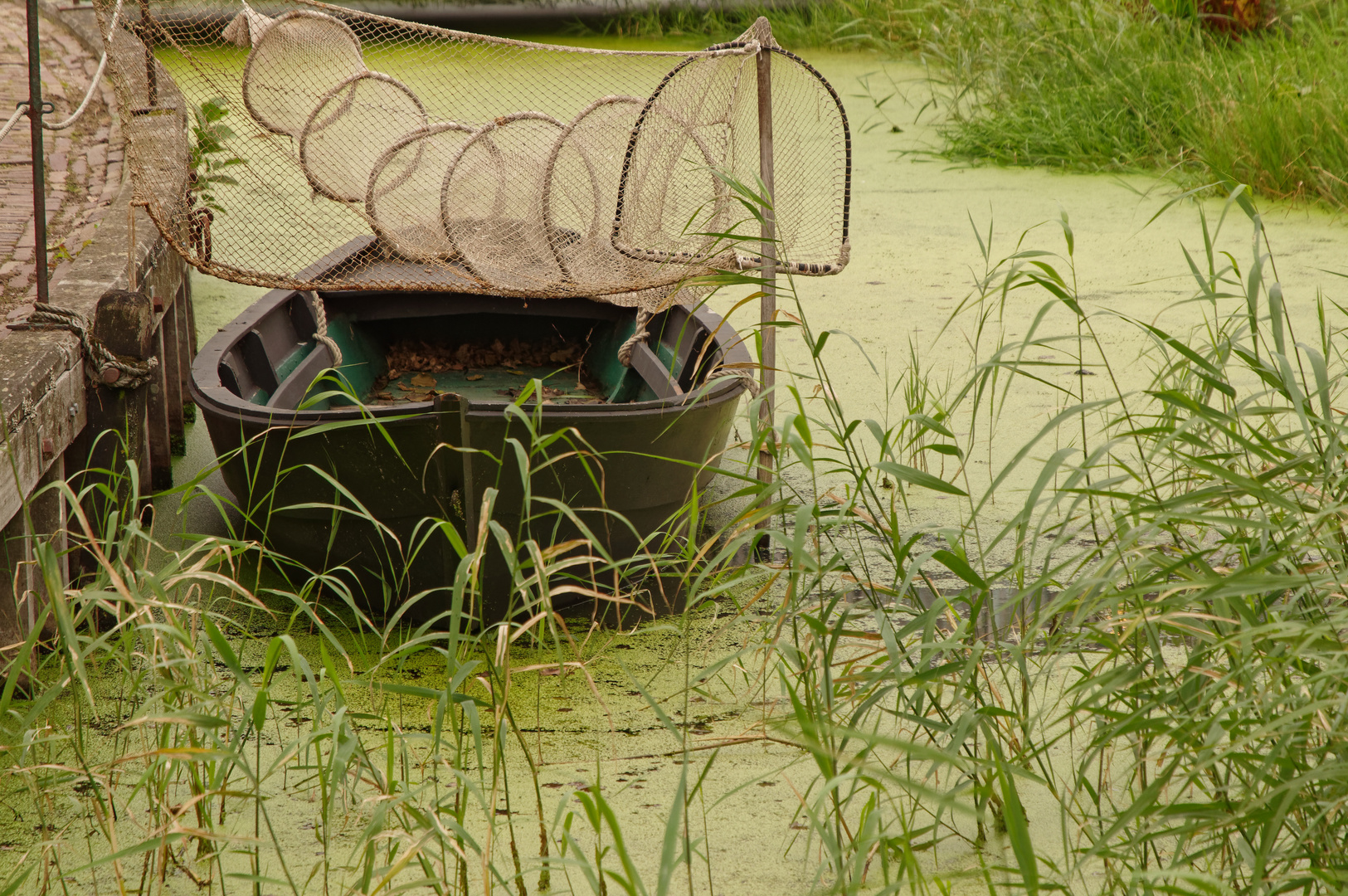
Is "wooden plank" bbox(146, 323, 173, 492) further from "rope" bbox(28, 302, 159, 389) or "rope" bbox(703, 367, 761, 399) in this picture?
"rope" bbox(703, 367, 761, 399)

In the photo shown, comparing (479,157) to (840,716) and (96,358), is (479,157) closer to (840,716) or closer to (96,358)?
(96,358)

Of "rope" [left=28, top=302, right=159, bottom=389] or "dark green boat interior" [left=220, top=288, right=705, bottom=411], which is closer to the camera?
"rope" [left=28, top=302, right=159, bottom=389]

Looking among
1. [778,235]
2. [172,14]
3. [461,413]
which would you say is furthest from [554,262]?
[172,14]

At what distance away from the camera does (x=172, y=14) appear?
384 centimetres

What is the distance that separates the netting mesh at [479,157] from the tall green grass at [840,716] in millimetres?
690

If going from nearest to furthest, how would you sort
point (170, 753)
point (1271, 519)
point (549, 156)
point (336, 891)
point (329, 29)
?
point (170, 753) < point (1271, 519) < point (336, 891) < point (549, 156) < point (329, 29)

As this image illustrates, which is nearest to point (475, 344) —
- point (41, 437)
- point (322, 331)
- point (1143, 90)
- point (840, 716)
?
point (322, 331)

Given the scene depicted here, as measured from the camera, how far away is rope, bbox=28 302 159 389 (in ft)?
8.84

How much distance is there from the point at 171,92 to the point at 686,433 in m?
2.22

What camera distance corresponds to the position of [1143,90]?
20.0 feet

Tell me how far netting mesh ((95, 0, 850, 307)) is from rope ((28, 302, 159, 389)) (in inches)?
10.2

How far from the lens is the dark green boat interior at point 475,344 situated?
3588 millimetres

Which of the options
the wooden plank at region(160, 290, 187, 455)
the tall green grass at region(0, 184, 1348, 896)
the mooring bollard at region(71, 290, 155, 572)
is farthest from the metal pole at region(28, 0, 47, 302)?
the wooden plank at region(160, 290, 187, 455)

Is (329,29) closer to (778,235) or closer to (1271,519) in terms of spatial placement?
(778,235)
